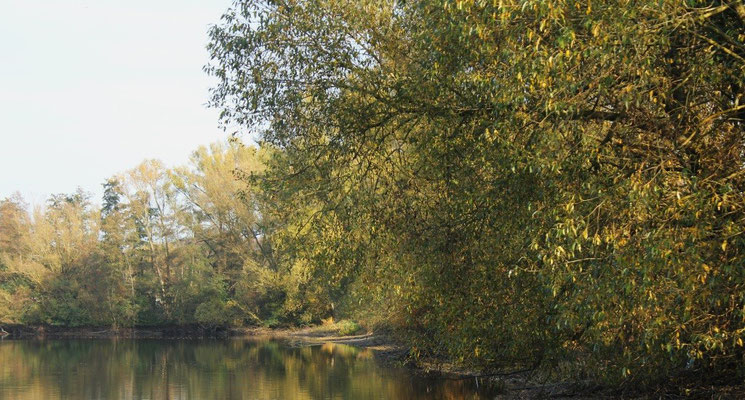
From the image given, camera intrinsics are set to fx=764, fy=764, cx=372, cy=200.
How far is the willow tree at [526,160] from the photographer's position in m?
8.67

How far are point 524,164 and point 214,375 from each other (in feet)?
80.6

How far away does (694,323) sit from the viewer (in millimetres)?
9734

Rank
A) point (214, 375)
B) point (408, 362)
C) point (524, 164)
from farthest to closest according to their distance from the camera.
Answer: point (214, 375) → point (408, 362) → point (524, 164)

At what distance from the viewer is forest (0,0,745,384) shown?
869cm

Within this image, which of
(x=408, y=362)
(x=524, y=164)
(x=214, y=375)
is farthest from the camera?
(x=214, y=375)

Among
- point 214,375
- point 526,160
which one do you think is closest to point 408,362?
point 214,375

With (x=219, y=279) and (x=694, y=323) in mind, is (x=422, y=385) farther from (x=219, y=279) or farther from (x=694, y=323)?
(x=219, y=279)

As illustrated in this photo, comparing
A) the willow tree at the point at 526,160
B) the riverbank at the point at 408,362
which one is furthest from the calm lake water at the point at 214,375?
the willow tree at the point at 526,160

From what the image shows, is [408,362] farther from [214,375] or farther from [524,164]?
[524,164]

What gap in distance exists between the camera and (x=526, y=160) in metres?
10.2

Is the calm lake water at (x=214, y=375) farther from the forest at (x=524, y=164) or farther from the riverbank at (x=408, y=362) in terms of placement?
the forest at (x=524, y=164)

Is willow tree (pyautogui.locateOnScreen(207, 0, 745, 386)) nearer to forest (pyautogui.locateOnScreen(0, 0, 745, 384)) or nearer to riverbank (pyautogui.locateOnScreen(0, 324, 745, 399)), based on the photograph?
forest (pyautogui.locateOnScreen(0, 0, 745, 384))

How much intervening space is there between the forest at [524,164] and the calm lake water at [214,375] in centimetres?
562

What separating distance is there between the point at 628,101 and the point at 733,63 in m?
1.60
